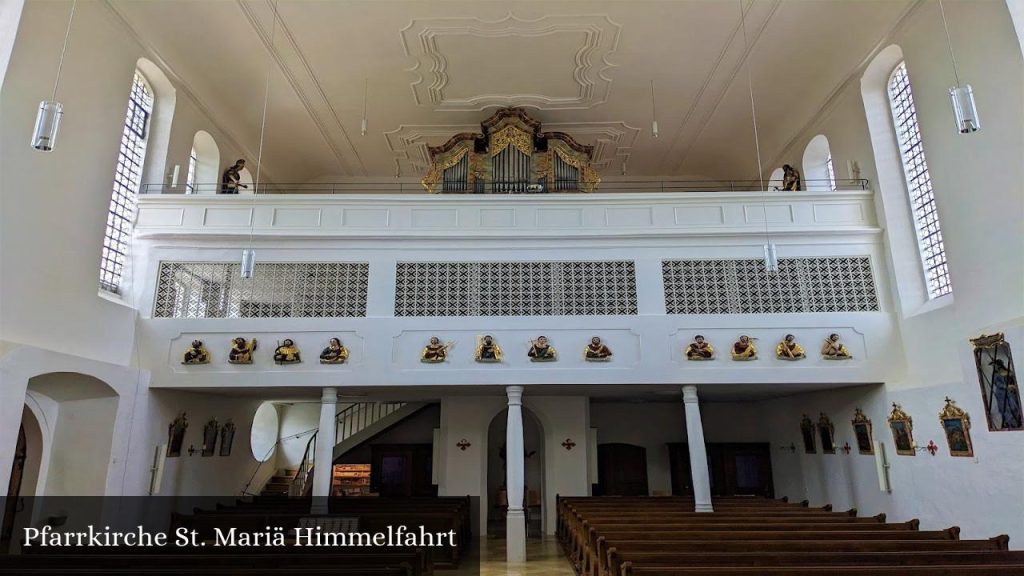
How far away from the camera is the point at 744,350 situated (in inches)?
432

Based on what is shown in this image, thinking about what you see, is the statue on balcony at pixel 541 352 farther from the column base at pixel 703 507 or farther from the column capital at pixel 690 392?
the column base at pixel 703 507

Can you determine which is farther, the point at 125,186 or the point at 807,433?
the point at 807,433

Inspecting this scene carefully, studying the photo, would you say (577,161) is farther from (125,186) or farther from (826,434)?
(125,186)

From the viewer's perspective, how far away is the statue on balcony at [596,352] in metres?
11.0

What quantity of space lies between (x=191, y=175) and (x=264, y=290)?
4.28 meters

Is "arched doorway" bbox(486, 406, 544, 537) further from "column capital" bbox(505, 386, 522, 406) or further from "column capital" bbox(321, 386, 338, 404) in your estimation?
"column capital" bbox(321, 386, 338, 404)

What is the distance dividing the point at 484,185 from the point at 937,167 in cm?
847

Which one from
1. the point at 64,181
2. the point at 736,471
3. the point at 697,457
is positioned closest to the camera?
the point at 64,181

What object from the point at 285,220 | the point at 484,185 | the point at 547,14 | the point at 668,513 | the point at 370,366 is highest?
the point at 547,14

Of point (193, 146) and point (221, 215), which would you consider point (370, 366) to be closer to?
point (221, 215)

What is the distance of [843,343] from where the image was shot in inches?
433

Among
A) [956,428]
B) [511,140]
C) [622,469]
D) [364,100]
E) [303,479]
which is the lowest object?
[303,479]

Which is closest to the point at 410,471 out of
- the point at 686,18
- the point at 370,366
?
the point at 370,366

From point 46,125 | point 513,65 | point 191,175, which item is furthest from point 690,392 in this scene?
point 191,175
